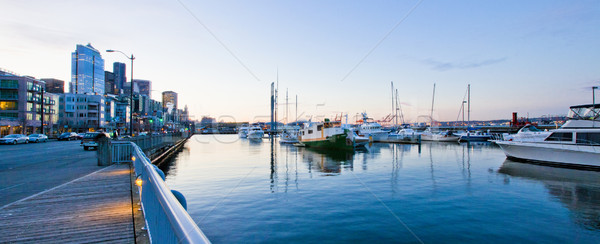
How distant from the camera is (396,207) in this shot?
14.1m

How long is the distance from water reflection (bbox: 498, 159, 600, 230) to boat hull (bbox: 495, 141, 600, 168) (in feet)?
4.24

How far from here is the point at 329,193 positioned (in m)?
17.2

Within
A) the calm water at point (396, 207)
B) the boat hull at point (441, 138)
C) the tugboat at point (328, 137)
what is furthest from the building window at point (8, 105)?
the boat hull at point (441, 138)

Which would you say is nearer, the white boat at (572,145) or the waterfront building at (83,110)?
the white boat at (572,145)

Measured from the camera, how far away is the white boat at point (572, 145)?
1037 inches

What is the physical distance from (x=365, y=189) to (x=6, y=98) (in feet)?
313

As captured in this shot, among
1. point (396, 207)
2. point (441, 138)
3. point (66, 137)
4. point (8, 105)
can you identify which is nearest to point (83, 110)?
point (8, 105)

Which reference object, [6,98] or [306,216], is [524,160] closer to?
[306,216]

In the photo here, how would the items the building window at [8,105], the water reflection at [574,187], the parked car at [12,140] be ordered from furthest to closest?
the building window at [8,105] < the parked car at [12,140] < the water reflection at [574,187]

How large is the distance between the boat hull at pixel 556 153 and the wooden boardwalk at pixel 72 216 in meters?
33.4

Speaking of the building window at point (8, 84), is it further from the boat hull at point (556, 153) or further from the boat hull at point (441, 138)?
the boat hull at point (556, 153)

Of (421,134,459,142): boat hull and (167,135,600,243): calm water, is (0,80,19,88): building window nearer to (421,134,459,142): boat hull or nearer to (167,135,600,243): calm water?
(167,135,600,243): calm water

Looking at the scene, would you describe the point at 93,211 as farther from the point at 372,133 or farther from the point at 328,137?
the point at 372,133

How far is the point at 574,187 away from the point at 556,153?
1193 centimetres
